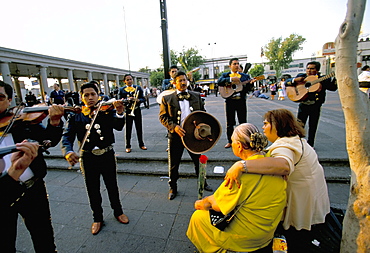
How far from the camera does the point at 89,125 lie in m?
2.42

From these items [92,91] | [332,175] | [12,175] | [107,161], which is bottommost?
[332,175]

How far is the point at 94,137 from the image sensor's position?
97.3 inches

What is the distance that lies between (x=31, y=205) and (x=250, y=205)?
2.11 m

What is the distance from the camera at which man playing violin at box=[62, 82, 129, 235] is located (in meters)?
2.42

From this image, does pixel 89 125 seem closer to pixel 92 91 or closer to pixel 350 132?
pixel 92 91

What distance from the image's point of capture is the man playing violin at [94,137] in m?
2.42

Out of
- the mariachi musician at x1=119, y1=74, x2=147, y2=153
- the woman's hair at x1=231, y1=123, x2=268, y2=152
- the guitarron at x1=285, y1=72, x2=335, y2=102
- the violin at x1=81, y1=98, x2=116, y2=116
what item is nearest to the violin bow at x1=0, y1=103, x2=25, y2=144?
the violin at x1=81, y1=98, x2=116, y2=116

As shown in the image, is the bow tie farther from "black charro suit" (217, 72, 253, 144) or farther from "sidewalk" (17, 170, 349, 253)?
"black charro suit" (217, 72, 253, 144)

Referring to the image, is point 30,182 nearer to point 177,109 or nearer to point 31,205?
point 31,205

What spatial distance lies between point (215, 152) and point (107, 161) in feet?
9.62

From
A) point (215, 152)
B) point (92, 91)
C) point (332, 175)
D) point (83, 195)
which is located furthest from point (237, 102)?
point (83, 195)

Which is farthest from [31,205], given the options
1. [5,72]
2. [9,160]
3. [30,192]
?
[5,72]

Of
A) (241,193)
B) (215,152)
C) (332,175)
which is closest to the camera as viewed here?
(241,193)

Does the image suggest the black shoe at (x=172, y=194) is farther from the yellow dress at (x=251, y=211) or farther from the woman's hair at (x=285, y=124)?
the woman's hair at (x=285, y=124)
